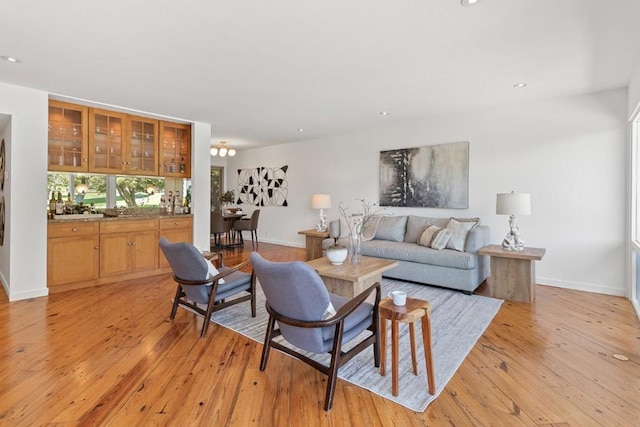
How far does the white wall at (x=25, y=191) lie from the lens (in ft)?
12.3

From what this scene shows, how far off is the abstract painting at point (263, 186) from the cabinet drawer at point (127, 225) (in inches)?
134

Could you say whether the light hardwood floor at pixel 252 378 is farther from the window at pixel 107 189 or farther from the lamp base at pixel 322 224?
the lamp base at pixel 322 224

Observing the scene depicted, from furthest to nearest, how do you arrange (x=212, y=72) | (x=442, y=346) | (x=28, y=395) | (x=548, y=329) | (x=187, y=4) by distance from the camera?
(x=212, y=72)
(x=548, y=329)
(x=442, y=346)
(x=187, y=4)
(x=28, y=395)

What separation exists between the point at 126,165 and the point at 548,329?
5.51 m

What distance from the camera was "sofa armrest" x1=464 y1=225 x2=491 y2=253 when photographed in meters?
4.15

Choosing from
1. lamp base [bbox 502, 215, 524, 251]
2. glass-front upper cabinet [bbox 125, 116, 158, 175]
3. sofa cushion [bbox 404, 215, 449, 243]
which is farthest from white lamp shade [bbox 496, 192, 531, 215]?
glass-front upper cabinet [bbox 125, 116, 158, 175]

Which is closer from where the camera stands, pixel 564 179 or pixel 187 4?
pixel 187 4

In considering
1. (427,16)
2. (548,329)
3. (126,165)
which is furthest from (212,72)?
(548,329)

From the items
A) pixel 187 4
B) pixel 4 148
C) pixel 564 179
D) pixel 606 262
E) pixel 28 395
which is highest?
pixel 187 4

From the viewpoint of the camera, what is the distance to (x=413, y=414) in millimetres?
1821

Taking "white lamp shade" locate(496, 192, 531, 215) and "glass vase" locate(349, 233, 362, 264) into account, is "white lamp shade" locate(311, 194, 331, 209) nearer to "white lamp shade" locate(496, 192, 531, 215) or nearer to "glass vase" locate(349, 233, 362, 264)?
"glass vase" locate(349, 233, 362, 264)

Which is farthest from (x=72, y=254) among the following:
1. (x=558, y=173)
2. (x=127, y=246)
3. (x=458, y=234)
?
(x=558, y=173)

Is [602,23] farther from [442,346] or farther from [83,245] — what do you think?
[83,245]

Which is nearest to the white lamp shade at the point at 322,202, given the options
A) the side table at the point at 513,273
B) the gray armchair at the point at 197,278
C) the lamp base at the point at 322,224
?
the lamp base at the point at 322,224
